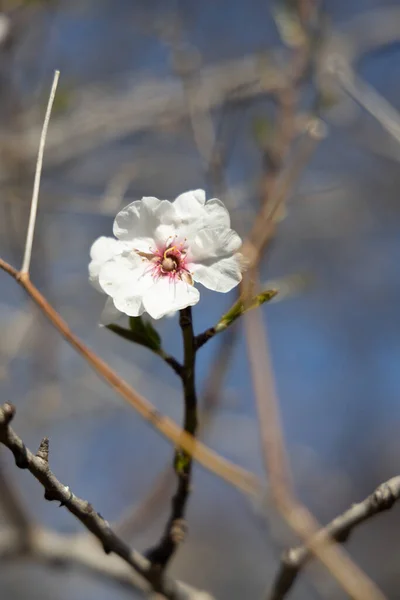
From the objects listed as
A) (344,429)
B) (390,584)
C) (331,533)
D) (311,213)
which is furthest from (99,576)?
(344,429)

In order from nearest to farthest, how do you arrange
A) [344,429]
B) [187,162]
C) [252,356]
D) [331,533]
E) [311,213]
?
[331,533], [252,356], [187,162], [311,213], [344,429]

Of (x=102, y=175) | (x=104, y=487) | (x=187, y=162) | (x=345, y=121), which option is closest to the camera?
(x=345, y=121)

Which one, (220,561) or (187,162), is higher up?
(187,162)

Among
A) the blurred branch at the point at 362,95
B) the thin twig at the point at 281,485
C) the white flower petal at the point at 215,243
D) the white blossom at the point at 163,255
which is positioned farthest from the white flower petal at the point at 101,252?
the blurred branch at the point at 362,95

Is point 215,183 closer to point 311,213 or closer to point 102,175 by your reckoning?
point 102,175

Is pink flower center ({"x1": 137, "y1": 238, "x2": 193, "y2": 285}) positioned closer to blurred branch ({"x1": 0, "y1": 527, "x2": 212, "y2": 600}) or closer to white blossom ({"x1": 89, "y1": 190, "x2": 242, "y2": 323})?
white blossom ({"x1": 89, "y1": 190, "x2": 242, "y2": 323})

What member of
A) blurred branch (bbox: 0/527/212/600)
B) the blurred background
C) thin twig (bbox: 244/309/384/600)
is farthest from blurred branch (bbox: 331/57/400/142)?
blurred branch (bbox: 0/527/212/600)

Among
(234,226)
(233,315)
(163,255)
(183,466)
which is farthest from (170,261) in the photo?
(234,226)
